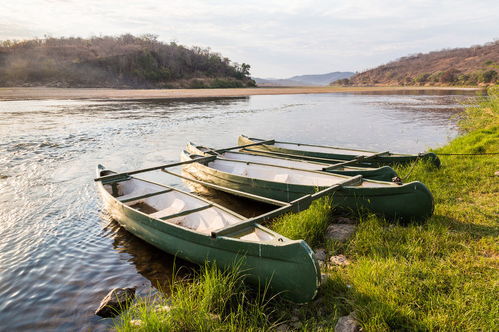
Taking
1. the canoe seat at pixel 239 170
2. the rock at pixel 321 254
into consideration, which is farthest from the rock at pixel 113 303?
the canoe seat at pixel 239 170

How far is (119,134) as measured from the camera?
20.9m

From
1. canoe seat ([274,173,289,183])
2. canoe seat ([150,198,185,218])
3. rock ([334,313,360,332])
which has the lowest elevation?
rock ([334,313,360,332])

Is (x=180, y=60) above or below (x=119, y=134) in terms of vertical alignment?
above

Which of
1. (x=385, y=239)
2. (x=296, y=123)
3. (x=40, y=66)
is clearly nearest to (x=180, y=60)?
(x=40, y=66)

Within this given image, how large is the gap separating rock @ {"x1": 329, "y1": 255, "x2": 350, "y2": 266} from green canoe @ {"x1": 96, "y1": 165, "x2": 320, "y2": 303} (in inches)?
50.1

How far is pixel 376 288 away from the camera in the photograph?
4141 mm

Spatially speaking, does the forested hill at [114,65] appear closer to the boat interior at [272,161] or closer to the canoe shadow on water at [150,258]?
the boat interior at [272,161]

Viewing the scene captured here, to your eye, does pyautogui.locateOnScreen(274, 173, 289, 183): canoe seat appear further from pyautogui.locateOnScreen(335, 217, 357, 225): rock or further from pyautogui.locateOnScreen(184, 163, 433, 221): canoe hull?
pyautogui.locateOnScreen(335, 217, 357, 225): rock

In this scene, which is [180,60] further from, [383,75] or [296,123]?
[383,75]

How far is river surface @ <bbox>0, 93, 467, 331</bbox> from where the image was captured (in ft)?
17.9

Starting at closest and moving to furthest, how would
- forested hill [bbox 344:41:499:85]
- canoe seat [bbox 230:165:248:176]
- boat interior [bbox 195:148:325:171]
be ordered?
boat interior [bbox 195:148:325:171], canoe seat [bbox 230:165:248:176], forested hill [bbox 344:41:499:85]

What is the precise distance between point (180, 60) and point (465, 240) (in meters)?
92.4

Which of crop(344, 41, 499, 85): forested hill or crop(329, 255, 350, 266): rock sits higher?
crop(344, 41, 499, 85): forested hill

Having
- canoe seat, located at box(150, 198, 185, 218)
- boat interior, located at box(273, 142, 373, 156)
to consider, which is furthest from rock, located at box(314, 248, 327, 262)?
boat interior, located at box(273, 142, 373, 156)
